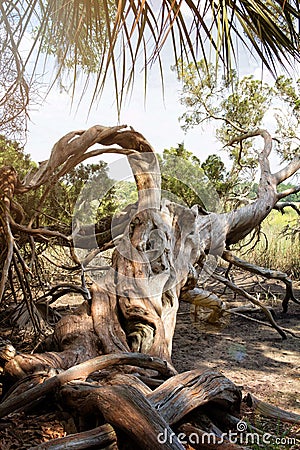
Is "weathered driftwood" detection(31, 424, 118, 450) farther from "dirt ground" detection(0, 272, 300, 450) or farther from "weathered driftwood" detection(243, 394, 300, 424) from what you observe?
"weathered driftwood" detection(243, 394, 300, 424)

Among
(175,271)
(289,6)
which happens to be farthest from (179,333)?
(289,6)

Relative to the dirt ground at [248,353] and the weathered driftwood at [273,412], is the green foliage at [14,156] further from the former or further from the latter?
the weathered driftwood at [273,412]

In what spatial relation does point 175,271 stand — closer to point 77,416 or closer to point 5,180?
point 5,180

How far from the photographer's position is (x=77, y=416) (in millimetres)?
1764

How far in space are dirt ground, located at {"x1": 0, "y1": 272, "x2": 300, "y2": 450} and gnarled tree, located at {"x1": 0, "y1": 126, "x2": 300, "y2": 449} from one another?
0.34 ft

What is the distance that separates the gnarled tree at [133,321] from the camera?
1.60m

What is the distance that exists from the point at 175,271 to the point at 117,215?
105 cm

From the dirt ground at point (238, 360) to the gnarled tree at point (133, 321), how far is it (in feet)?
0.34

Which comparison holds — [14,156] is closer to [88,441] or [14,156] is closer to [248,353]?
[248,353]

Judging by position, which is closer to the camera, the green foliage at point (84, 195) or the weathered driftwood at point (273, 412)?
the weathered driftwood at point (273, 412)

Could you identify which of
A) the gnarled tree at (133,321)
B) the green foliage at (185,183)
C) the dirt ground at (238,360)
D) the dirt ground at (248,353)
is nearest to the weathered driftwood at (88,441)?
the gnarled tree at (133,321)

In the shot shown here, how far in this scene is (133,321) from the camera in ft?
8.71

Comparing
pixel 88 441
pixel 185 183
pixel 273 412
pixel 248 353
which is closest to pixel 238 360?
pixel 248 353

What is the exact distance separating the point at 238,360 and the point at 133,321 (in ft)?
3.54
